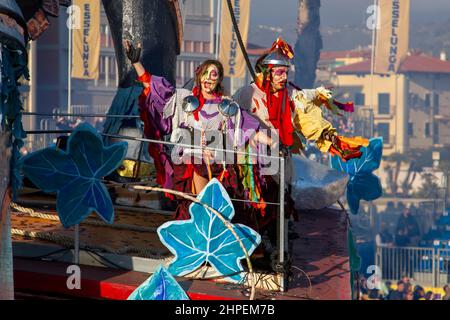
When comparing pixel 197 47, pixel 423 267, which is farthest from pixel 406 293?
pixel 197 47

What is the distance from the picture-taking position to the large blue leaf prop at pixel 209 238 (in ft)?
25.8

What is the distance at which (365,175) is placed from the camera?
13070mm

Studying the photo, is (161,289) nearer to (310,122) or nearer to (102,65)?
(310,122)

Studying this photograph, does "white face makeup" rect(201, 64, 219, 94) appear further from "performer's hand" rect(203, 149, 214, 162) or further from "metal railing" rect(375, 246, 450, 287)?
"metal railing" rect(375, 246, 450, 287)

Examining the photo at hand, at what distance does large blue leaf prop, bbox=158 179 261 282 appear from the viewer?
25.8 feet

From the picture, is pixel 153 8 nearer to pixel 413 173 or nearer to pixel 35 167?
pixel 35 167

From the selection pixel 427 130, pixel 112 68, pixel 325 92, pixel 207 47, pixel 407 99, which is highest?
pixel 207 47

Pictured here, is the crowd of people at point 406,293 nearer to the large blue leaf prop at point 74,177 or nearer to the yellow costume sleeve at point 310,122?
the yellow costume sleeve at point 310,122

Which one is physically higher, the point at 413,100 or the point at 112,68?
the point at 112,68

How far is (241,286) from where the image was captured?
8070 millimetres

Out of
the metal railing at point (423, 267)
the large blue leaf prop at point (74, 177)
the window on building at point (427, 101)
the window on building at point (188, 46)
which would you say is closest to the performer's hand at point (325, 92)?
the large blue leaf prop at point (74, 177)

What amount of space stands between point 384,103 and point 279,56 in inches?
4053
